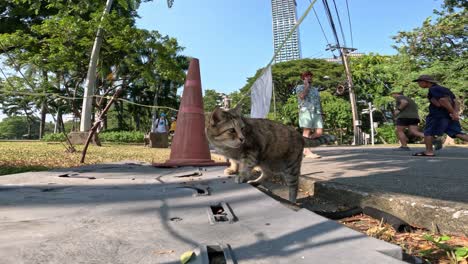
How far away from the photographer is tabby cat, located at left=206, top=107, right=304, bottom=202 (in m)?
3.36

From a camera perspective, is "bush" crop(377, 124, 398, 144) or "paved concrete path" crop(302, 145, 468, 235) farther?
"bush" crop(377, 124, 398, 144)

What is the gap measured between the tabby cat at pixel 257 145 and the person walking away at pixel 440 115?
3.98 metres

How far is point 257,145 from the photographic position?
3.42m

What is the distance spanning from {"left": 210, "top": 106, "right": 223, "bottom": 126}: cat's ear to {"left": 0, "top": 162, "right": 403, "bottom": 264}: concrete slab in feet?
3.68

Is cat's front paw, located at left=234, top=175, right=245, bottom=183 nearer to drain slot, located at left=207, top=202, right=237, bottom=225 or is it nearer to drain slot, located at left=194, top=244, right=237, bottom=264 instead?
drain slot, located at left=207, top=202, right=237, bottom=225

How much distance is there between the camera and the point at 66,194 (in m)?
2.49

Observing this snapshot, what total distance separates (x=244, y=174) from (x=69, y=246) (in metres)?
1.95

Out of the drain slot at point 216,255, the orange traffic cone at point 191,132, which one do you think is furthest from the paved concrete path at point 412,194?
the orange traffic cone at point 191,132

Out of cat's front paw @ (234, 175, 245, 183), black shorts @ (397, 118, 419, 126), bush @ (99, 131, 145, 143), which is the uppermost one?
black shorts @ (397, 118, 419, 126)

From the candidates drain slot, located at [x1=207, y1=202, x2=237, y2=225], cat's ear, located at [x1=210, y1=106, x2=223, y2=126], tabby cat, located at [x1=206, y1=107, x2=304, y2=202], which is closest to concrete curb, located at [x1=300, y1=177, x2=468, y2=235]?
tabby cat, located at [x1=206, y1=107, x2=304, y2=202]

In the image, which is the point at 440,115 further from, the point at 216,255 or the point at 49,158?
the point at 49,158

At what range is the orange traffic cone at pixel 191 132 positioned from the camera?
197 inches

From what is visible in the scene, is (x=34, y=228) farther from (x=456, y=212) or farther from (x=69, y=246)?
(x=456, y=212)

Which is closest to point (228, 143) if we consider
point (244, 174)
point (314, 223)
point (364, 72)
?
point (244, 174)
